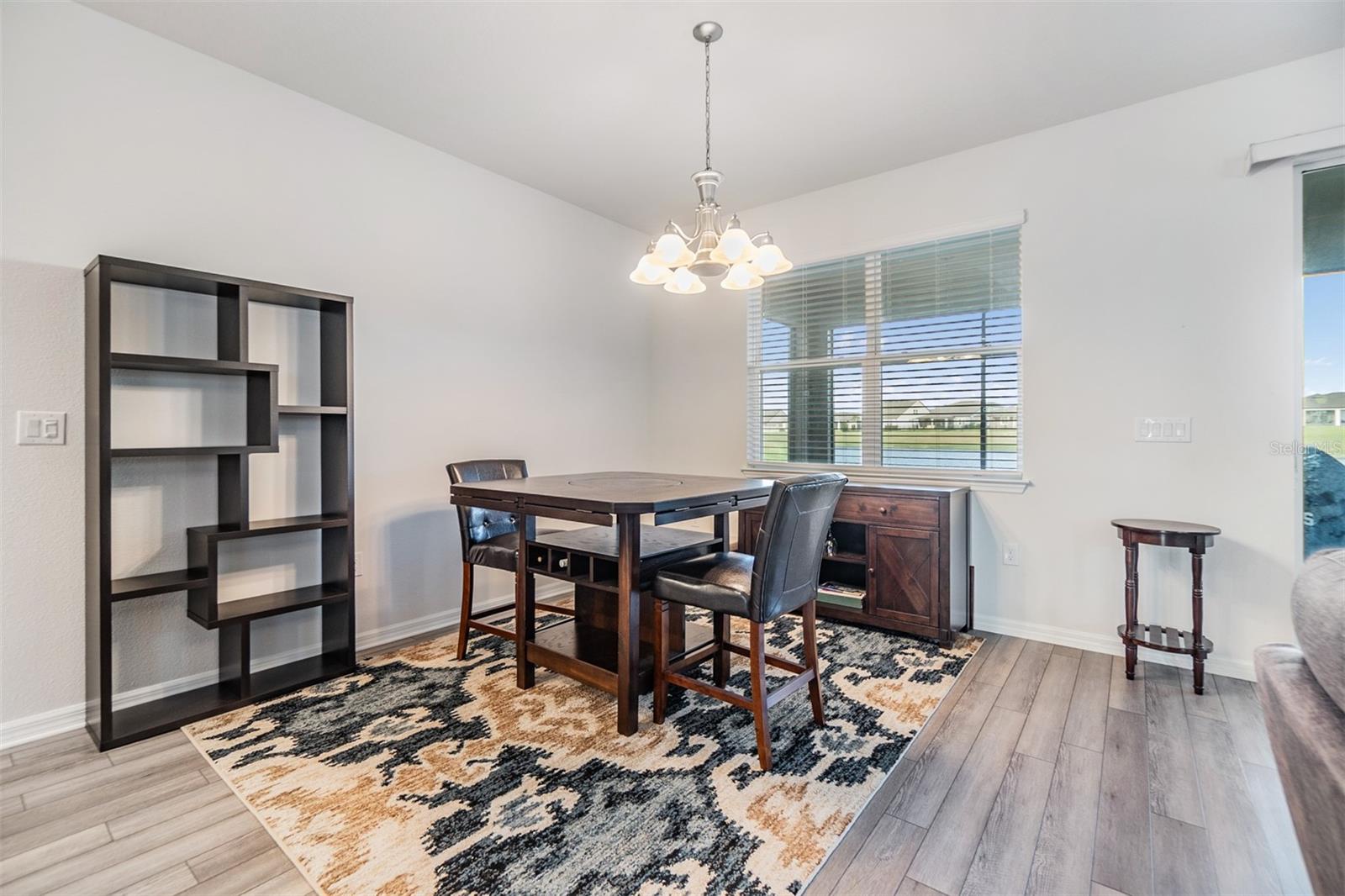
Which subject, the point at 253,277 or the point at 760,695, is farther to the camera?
the point at 253,277

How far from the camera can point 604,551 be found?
2264mm

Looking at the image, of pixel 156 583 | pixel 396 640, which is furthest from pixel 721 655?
pixel 156 583

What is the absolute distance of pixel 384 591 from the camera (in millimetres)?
3201

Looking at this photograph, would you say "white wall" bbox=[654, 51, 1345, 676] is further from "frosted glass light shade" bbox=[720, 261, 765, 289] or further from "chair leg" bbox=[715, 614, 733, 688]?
"chair leg" bbox=[715, 614, 733, 688]

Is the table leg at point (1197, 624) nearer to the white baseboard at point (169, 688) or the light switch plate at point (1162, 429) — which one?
the light switch plate at point (1162, 429)

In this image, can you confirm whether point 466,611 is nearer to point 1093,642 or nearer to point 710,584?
point 710,584

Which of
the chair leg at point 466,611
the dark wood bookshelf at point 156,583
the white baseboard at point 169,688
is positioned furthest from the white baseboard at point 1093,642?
the dark wood bookshelf at point 156,583

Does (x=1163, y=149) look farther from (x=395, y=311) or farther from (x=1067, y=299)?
(x=395, y=311)

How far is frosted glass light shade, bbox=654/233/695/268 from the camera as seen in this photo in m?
2.25

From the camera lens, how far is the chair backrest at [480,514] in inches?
115

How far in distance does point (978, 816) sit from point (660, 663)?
3.52 ft

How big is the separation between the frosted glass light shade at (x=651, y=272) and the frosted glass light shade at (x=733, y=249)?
8.6 inches

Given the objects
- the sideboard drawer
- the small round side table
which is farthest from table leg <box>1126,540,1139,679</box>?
the sideboard drawer

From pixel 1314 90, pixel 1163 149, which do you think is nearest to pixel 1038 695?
pixel 1163 149
